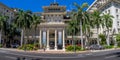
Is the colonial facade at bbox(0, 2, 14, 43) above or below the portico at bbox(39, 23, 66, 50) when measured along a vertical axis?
above

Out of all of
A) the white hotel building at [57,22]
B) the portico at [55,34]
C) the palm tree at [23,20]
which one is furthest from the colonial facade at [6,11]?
A: the portico at [55,34]

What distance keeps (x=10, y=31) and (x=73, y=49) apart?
4144cm

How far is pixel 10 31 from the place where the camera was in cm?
8138

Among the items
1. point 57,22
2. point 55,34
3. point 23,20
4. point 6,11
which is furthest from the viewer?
point 6,11

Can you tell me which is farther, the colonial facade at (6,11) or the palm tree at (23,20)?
the colonial facade at (6,11)

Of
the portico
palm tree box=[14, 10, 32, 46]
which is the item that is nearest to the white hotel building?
the portico

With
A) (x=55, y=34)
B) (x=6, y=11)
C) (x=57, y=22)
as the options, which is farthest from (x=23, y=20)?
(x=6, y=11)

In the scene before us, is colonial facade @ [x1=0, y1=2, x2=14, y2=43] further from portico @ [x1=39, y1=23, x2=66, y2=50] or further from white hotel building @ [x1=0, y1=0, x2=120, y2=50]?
portico @ [x1=39, y1=23, x2=66, y2=50]

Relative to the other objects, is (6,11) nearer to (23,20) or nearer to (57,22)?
(23,20)

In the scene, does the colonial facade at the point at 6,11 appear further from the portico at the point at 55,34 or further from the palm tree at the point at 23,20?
the portico at the point at 55,34

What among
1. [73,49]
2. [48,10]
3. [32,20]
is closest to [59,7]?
[48,10]

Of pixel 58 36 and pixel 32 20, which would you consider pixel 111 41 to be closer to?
pixel 58 36

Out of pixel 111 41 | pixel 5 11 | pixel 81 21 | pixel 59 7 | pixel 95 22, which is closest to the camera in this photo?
pixel 81 21

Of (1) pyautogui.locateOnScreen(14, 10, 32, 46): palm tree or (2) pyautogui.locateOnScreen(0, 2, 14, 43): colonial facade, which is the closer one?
(1) pyautogui.locateOnScreen(14, 10, 32, 46): palm tree
